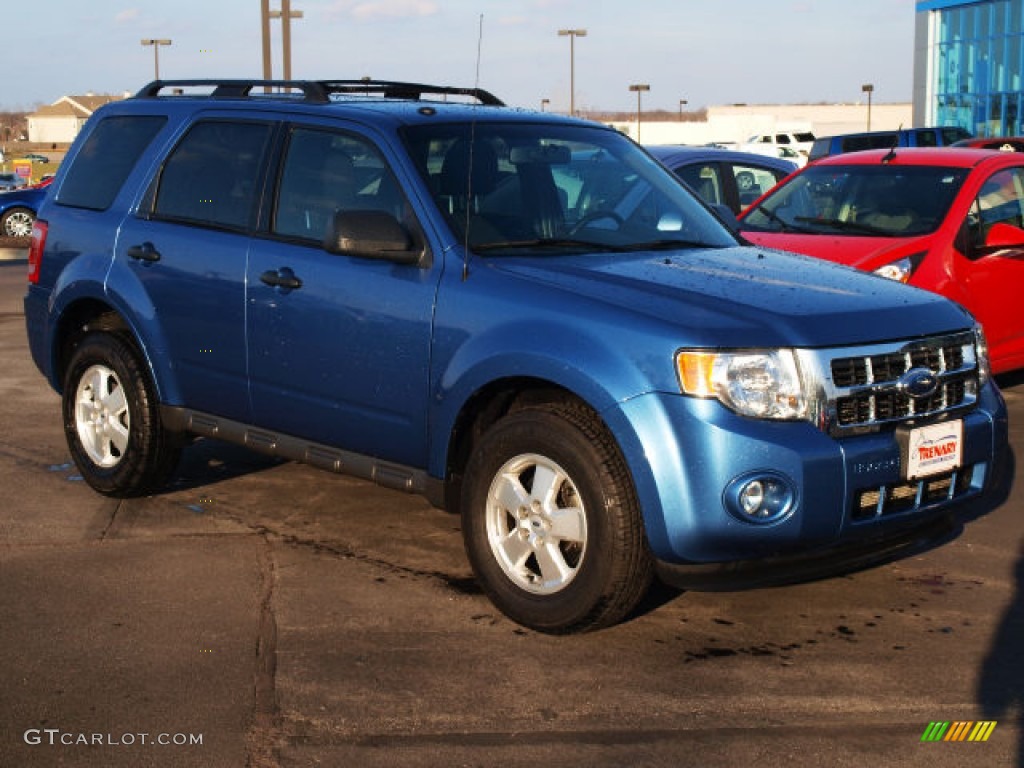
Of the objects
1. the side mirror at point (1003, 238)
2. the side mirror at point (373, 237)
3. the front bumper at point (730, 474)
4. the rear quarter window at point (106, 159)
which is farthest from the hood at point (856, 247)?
the front bumper at point (730, 474)

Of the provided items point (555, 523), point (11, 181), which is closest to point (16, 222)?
point (11, 181)

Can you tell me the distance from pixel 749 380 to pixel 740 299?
1.35 feet

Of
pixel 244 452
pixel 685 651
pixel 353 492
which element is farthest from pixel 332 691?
pixel 244 452

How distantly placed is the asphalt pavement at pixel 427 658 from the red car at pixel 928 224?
8.23ft

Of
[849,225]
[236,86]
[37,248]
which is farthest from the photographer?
[849,225]

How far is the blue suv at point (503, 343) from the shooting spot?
4.57 meters

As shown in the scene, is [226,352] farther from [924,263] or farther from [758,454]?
[924,263]

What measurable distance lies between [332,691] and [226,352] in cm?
209

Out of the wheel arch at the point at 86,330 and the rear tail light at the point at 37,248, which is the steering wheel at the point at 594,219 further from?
the rear tail light at the point at 37,248

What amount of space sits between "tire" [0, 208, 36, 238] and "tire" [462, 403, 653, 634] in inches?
926

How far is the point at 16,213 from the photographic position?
27.0m

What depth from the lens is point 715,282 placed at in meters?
5.09

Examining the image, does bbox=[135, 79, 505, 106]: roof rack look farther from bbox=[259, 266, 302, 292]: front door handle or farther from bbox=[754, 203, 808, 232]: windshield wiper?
bbox=[754, 203, 808, 232]: windshield wiper

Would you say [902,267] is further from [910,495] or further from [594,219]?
[910,495]
